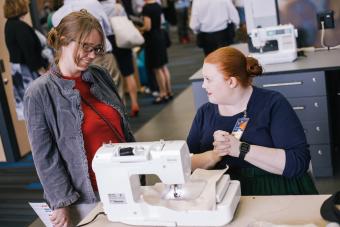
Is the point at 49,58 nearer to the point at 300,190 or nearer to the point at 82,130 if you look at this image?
the point at 82,130

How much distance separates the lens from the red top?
1.97m

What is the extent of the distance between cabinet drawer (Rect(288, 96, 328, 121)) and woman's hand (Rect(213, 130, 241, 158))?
1.56m

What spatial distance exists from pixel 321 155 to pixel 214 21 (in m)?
2.57

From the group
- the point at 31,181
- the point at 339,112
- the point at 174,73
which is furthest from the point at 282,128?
the point at 174,73

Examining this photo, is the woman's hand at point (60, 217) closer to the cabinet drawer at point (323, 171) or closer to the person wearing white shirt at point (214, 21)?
the cabinet drawer at point (323, 171)

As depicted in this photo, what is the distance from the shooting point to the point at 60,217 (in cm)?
195

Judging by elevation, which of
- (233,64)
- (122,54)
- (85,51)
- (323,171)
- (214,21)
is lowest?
(323,171)

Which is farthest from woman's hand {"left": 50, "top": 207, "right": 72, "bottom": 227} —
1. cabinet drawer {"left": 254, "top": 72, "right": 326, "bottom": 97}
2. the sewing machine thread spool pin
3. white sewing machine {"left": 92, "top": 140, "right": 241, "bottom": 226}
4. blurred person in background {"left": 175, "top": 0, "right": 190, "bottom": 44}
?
blurred person in background {"left": 175, "top": 0, "right": 190, "bottom": 44}

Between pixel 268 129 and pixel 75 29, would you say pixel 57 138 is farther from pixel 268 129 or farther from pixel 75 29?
pixel 268 129

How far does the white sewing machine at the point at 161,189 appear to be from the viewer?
5.07 ft

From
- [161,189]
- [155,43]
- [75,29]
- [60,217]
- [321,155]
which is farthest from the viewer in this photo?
[155,43]

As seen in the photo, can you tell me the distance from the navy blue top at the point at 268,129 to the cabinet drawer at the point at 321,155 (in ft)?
4.88

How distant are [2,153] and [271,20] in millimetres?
3005

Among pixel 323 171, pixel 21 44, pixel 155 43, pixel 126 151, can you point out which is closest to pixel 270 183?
pixel 126 151
